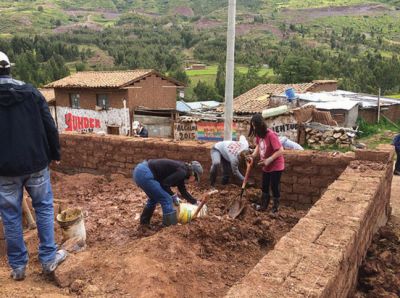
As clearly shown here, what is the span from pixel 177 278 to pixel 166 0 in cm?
16966

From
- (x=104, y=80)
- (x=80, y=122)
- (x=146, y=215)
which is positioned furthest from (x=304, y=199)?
(x=80, y=122)

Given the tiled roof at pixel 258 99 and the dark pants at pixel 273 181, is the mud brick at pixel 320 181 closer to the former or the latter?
the dark pants at pixel 273 181

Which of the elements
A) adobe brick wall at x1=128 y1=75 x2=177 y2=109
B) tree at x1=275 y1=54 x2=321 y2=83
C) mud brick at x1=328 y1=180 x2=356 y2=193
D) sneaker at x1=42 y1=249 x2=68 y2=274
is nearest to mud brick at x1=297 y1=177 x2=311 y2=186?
mud brick at x1=328 y1=180 x2=356 y2=193

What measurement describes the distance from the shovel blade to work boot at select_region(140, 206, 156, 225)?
1.07 meters

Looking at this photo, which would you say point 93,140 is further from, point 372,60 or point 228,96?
point 372,60

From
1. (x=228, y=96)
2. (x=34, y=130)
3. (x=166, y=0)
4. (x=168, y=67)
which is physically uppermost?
(x=166, y=0)

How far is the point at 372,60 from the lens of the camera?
162 feet

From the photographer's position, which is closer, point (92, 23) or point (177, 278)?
point (177, 278)

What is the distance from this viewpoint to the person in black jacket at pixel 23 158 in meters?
3.04

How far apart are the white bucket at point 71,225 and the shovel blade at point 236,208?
1.92 meters

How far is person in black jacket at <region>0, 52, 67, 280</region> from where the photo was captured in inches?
120

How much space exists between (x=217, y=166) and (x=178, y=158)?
82 cm

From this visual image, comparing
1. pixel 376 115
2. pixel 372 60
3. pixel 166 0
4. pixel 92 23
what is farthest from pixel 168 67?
pixel 166 0

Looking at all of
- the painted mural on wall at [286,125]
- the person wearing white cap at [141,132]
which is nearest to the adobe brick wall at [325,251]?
the person wearing white cap at [141,132]
